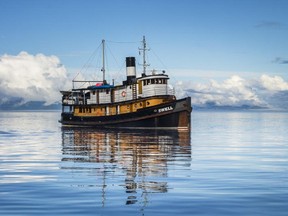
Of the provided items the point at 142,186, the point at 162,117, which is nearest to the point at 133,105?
the point at 162,117

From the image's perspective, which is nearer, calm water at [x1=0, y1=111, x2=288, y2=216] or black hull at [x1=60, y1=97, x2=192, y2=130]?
calm water at [x1=0, y1=111, x2=288, y2=216]

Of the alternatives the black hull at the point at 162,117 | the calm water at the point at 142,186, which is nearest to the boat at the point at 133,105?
the black hull at the point at 162,117

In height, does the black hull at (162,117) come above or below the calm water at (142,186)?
above

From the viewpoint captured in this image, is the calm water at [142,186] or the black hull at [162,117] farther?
the black hull at [162,117]

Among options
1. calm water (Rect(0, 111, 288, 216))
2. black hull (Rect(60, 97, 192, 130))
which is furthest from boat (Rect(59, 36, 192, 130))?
calm water (Rect(0, 111, 288, 216))

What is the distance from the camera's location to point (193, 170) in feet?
68.5

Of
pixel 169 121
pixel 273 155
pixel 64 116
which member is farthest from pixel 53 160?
pixel 64 116

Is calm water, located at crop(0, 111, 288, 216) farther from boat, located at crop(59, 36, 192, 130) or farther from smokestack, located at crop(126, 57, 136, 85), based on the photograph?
smokestack, located at crop(126, 57, 136, 85)

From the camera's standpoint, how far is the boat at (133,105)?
193ft

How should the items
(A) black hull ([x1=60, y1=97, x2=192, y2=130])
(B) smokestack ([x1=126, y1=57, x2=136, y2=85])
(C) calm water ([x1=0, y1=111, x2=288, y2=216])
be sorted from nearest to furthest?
(C) calm water ([x1=0, y1=111, x2=288, y2=216]) < (A) black hull ([x1=60, y1=97, x2=192, y2=130]) < (B) smokestack ([x1=126, y1=57, x2=136, y2=85])

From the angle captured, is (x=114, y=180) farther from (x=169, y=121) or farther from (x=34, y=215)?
(x=169, y=121)

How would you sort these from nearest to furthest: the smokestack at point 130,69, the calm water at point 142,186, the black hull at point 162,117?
the calm water at point 142,186
the black hull at point 162,117
the smokestack at point 130,69

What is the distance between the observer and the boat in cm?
5878

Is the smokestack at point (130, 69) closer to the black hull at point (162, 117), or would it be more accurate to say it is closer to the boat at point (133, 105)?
the boat at point (133, 105)
